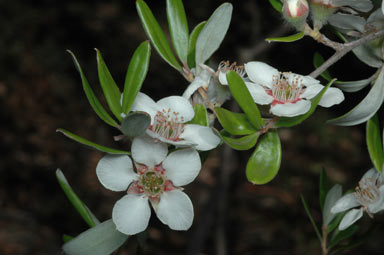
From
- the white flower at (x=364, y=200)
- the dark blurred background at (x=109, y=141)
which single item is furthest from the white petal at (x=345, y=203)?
the dark blurred background at (x=109, y=141)

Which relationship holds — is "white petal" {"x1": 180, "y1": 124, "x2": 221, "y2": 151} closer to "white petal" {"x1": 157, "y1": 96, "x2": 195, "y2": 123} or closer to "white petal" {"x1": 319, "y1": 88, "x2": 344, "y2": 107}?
"white petal" {"x1": 157, "y1": 96, "x2": 195, "y2": 123}

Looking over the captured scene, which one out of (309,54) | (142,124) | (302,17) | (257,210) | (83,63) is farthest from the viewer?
(83,63)

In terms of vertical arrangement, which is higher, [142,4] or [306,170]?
[142,4]

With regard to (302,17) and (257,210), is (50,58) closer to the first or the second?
(257,210)

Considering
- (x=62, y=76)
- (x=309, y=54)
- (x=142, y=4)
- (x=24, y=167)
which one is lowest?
(x=309, y=54)

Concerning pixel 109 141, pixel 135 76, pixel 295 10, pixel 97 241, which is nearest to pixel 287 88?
pixel 295 10

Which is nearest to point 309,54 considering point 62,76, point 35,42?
point 62,76

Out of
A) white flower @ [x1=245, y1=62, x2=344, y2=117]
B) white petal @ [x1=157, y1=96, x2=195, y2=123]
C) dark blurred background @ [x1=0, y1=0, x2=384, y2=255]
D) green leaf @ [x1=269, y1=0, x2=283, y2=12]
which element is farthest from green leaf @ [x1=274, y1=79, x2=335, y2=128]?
dark blurred background @ [x1=0, y1=0, x2=384, y2=255]

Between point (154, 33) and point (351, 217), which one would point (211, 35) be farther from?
point (351, 217)
